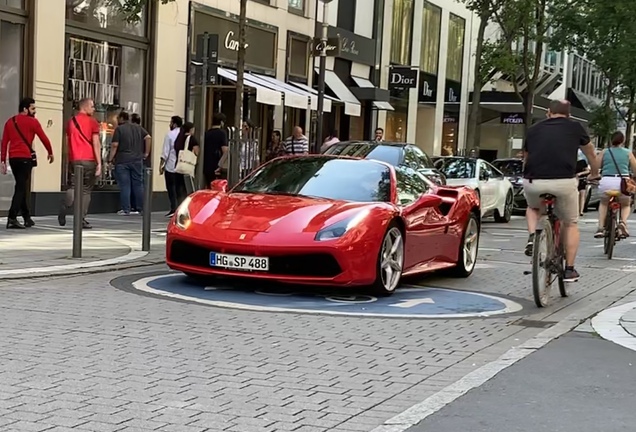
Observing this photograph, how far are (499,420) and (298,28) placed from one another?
19.6m

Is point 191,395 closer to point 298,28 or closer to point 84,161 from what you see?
point 84,161

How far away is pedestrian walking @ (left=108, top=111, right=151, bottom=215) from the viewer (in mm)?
16016

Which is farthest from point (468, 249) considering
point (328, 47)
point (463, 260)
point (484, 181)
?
point (484, 181)

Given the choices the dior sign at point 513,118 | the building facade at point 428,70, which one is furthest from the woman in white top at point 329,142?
the dior sign at point 513,118

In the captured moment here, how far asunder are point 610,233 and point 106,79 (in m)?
9.41

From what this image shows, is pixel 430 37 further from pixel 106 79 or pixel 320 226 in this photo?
pixel 320 226

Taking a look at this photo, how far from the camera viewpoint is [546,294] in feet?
26.8

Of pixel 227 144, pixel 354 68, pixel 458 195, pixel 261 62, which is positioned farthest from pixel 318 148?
pixel 354 68

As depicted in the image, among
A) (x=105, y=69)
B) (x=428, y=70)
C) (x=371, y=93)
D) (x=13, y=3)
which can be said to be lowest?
(x=105, y=69)

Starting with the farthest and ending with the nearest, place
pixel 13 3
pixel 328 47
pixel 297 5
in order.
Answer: pixel 297 5 < pixel 328 47 < pixel 13 3

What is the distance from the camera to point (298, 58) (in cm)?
2344

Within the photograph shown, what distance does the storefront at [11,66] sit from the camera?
14.2 metres

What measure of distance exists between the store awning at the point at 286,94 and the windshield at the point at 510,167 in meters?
6.76

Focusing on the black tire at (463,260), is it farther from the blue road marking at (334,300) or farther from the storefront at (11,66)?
the storefront at (11,66)
